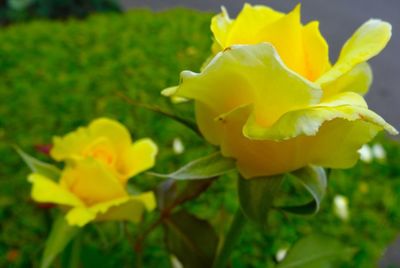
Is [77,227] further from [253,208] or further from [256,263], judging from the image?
[256,263]

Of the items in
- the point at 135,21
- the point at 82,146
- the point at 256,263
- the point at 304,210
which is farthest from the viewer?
the point at 135,21

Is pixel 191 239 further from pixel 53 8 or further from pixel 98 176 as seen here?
pixel 53 8

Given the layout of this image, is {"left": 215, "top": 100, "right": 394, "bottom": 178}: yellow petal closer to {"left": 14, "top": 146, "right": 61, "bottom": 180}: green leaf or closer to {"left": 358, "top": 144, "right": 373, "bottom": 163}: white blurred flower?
{"left": 14, "top": 146, "right": 61, "bottom": 180}: green leaf

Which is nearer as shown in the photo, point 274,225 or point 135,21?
point 274,225

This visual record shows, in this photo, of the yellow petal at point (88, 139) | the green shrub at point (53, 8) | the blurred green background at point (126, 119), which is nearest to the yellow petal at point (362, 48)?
the yellow petal at point (88, 139)

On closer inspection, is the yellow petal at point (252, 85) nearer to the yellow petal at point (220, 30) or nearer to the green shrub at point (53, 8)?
the yellow petal at point (220, 30)

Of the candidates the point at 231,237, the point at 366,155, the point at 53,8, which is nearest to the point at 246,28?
the point at 231,237

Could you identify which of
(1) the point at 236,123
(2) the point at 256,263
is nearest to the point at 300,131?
(1) the point at 236,123
